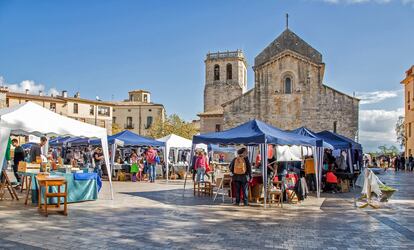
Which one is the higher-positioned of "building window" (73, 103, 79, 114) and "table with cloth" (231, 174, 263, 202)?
"building window" (73, 103, 79, 114)

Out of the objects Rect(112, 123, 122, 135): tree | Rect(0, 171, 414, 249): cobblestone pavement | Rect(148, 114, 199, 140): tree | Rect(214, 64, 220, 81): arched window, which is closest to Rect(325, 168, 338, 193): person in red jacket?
Rect(0, 171, 414, 249): cobblestone pavement

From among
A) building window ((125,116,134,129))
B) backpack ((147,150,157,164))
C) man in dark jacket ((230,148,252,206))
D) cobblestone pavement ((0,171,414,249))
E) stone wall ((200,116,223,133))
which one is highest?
building window ((125,116,134,129))

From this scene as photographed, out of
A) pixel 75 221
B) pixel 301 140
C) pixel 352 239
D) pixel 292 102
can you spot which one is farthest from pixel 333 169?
pixel 292 102

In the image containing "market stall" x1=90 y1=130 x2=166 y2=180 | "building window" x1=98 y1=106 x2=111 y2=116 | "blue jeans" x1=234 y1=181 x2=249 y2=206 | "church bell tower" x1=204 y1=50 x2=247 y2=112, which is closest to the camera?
"blue jeans" x1=234 y1=181 x2=249 y2=206

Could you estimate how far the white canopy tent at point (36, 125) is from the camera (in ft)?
33.6

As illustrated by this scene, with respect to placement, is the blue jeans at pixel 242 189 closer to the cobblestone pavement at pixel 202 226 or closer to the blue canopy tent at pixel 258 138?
the cobblestone pavement at pixel 202 226

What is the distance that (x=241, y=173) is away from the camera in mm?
11719

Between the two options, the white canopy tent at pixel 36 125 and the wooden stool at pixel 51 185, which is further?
the white canopy tent at pixel 36 125

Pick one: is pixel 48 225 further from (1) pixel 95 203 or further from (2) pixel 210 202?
(2) pixel 210 202

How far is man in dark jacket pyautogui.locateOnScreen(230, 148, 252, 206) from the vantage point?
11.7 m

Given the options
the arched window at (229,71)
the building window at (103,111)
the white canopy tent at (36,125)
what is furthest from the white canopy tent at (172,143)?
the building window at (103,111)

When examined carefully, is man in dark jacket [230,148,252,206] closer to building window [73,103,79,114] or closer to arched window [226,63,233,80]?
arched window [226,63,233,80]

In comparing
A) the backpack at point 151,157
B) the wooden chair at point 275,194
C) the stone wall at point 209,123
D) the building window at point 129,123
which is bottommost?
the wooden chair at point 275,194

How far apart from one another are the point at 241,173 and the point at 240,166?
0.19m
